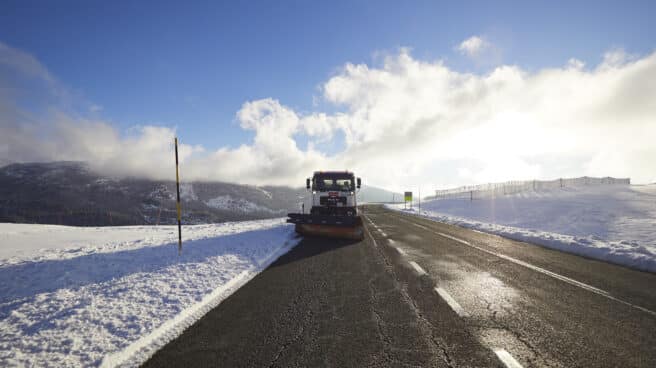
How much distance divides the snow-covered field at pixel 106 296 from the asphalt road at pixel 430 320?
0.47 meters

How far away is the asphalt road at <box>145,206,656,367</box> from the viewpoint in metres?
3.02

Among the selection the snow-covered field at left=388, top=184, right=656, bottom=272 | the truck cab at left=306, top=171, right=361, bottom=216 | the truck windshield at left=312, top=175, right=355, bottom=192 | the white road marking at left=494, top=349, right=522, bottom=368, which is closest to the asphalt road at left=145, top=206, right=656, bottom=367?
the white road marking at left=494, top=349, right=522, bottom=368

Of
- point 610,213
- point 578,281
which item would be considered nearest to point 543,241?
point 578,281

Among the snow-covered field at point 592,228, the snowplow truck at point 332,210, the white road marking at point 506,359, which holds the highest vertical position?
the snowplow truck at point 332,210

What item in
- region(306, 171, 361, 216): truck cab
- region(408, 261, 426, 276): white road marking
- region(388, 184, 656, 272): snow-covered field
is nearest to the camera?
region(408, 261, 426, 276): white road marking

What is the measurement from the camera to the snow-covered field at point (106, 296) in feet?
10.4

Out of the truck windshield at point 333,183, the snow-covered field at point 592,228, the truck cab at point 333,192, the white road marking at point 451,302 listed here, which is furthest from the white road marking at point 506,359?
the truck windshield at point 333,183

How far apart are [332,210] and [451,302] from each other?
957 centimetres

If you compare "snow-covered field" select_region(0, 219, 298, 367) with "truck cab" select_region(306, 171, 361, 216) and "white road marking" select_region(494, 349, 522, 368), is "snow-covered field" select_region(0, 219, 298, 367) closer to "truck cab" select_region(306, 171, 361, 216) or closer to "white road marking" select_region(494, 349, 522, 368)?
"white road marking" select_region(494, 349, 522, 368)

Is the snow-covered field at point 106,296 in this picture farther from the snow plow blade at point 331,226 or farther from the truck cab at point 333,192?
the truck cab at point 333,192

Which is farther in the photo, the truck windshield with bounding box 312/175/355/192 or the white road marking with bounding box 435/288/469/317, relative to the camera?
the truck windshield with bounding box 312/175/355/192

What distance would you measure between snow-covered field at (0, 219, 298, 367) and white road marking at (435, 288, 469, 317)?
386cm

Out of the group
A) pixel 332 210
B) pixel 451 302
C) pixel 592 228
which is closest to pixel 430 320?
pixel 451 302

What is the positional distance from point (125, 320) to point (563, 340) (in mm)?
5709
